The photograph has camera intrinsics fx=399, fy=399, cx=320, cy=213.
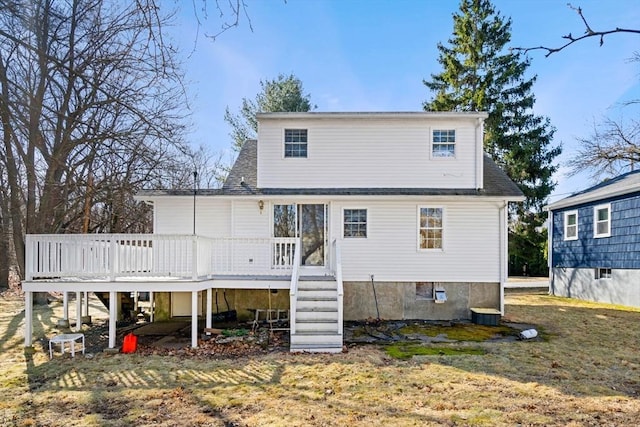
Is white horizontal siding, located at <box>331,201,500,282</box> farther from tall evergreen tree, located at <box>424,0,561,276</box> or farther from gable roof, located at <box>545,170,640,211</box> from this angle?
tall evergreen tree, located at <box>424,0,561,276</box>

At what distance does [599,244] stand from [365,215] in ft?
33.9

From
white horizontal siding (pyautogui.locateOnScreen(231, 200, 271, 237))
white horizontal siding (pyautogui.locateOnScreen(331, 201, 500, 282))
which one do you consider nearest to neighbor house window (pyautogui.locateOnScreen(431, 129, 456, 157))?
white horizontal siding (pyautogui.locateOnScreen(331, 201, 500, 282))

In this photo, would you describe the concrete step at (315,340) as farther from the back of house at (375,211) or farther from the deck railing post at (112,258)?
the deck railing post at (112,258)

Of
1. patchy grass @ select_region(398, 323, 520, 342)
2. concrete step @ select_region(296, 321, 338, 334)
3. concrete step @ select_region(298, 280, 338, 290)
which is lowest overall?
patchy grass @ select_region(398, 323, 520, 342)

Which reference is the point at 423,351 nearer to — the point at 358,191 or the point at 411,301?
the point at 411,301

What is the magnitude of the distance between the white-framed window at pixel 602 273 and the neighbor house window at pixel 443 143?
29.0 feet

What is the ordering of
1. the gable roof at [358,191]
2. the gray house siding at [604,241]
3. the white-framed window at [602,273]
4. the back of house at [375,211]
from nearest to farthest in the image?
the gable roof at [358,191]
the back of house at [375,211]
the gray house siding at [604,241]
the white-framed window at [602,273]

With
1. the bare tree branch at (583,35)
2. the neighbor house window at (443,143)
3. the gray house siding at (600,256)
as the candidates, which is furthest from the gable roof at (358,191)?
→ the bare tree branch at (583,35)

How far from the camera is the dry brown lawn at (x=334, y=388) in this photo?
16.2ft

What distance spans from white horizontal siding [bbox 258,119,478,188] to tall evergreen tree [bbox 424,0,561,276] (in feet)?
46.0

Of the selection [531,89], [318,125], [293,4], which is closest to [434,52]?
[531,89]

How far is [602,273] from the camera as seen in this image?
1556 cm

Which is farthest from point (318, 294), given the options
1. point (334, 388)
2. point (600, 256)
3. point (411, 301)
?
point (600, 256)

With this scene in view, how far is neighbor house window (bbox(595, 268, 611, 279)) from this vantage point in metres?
15.2
